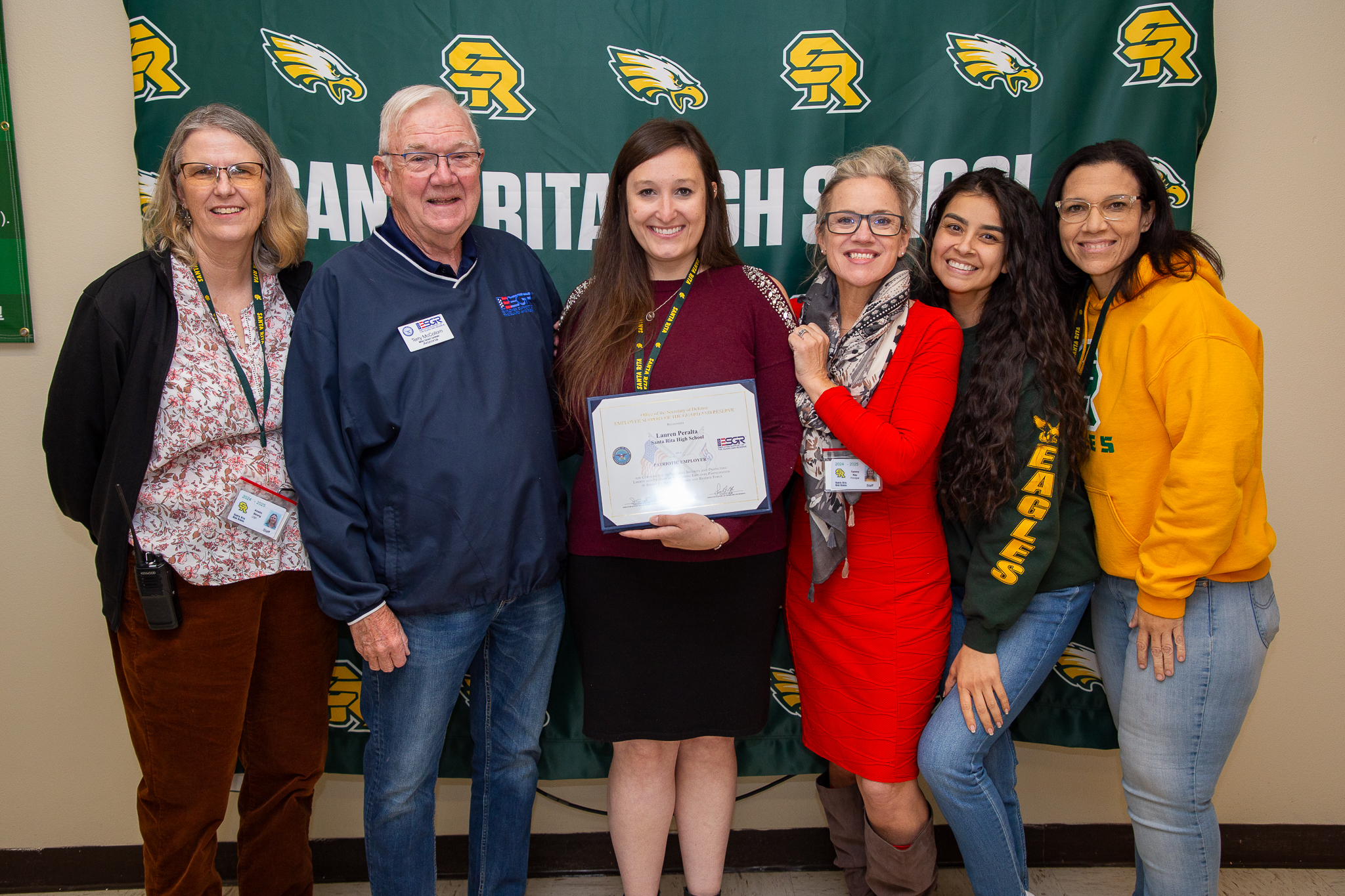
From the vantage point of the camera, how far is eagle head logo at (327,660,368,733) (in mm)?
2268

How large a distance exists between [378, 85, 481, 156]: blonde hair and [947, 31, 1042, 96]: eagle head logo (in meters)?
1.43

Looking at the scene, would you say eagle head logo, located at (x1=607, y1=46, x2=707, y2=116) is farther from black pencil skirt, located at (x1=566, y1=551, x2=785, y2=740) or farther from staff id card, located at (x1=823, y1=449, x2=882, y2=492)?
black pencil skirt, located at (x1=566, y1=551, x2=785, y2=740)

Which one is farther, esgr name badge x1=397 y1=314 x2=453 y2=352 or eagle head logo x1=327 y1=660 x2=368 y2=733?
eagle head logo x1=327 y1=660 x2=368 y2=733

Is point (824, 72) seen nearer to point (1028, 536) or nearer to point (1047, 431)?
point (1047, 431)

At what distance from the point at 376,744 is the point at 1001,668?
1.49 metres

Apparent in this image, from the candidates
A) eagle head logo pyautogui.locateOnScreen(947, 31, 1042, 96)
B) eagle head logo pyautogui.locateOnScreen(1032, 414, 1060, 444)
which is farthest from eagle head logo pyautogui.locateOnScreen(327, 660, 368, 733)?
eagle head logo pyautogui.locateOnScreen(947, 31, 1042, 96)

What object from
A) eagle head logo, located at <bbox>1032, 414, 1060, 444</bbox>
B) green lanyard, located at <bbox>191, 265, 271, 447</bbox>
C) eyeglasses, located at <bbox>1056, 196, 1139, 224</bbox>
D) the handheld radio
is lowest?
the handheld radio

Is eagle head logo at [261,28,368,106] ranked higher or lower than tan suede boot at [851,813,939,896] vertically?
higher

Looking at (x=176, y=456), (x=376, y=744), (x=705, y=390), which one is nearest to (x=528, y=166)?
(x=705, y=390)

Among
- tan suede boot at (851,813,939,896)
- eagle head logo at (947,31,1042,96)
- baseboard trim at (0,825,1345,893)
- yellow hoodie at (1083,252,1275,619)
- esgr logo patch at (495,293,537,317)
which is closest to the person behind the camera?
yellow hoodie at (1083,252,1275,619)

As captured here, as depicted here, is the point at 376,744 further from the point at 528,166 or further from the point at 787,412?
the point at 528,166

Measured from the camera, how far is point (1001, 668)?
176cm

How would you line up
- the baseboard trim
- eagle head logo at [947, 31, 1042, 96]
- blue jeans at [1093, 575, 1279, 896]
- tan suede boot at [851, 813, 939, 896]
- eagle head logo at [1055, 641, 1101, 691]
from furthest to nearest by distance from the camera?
the baseboard trim
eagle head logo at [1055, 641, 1101, 691]
eagle head logo at [947, 31, 1042, 96]
tan suede boot at [851, 813, 939, 896]
blue jeans at [1093, 575, 1279, 896]

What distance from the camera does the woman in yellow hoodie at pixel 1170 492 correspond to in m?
1.53
